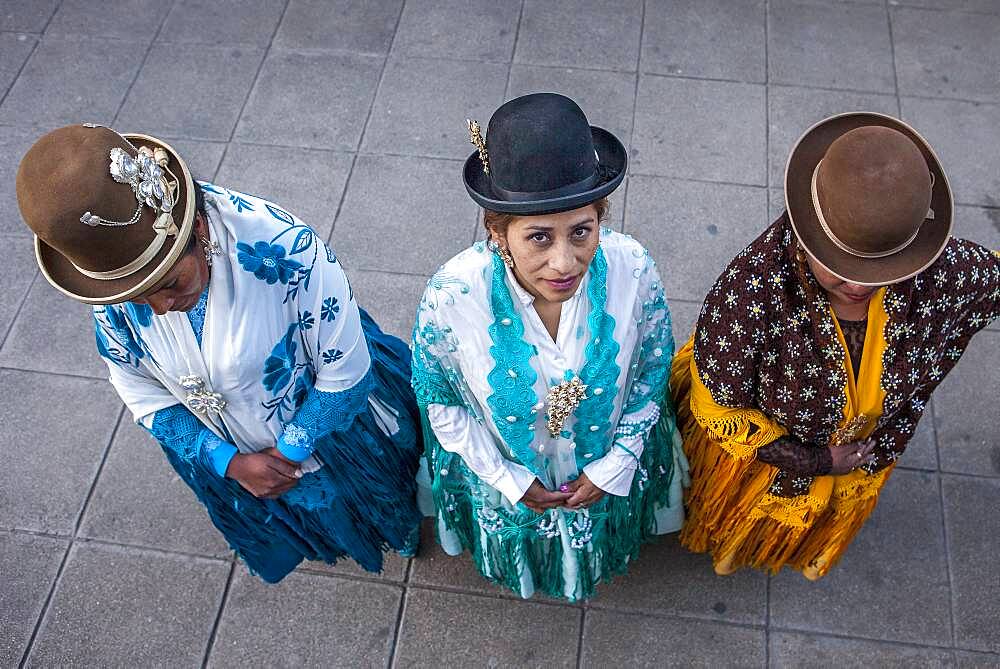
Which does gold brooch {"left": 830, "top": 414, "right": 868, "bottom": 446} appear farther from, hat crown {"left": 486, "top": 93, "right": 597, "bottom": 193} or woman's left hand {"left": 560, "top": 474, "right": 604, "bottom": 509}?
hat crown {"left": 486, "top": 93, "right": 597, "bottom": 193}

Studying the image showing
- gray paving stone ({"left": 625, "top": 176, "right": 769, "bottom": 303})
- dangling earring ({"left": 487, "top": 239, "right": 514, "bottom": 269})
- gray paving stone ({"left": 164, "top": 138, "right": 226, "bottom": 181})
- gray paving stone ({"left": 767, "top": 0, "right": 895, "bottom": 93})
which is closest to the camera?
dangling earring ({"left": 487, "top": 239, "right": 514, "bottom": 269})

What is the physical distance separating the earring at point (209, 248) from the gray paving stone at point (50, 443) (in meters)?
1.85

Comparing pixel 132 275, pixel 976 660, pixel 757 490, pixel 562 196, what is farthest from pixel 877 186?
pixel 976 660

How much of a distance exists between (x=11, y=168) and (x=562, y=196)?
148 inches

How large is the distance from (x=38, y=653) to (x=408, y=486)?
1.48 metres

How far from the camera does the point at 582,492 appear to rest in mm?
2498

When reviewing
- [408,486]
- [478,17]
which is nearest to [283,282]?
[408,486]

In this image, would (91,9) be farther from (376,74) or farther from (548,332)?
(548,332)

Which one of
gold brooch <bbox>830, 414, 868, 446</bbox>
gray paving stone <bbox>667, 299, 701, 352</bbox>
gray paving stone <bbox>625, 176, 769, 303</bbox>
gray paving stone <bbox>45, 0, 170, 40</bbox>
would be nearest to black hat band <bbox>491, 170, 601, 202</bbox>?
gold brooch <bbox>830, 414, 868, 446</bbox>

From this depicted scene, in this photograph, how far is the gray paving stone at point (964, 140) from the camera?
412cm

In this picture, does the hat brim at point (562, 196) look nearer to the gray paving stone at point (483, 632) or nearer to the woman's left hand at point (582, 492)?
the woman's left hand at point (582, 492)

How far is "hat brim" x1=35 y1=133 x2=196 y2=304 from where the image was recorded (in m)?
1.85

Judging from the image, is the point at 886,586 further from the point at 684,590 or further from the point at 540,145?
the point at 540,145

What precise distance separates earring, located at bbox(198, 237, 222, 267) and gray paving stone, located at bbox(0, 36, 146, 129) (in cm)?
306
